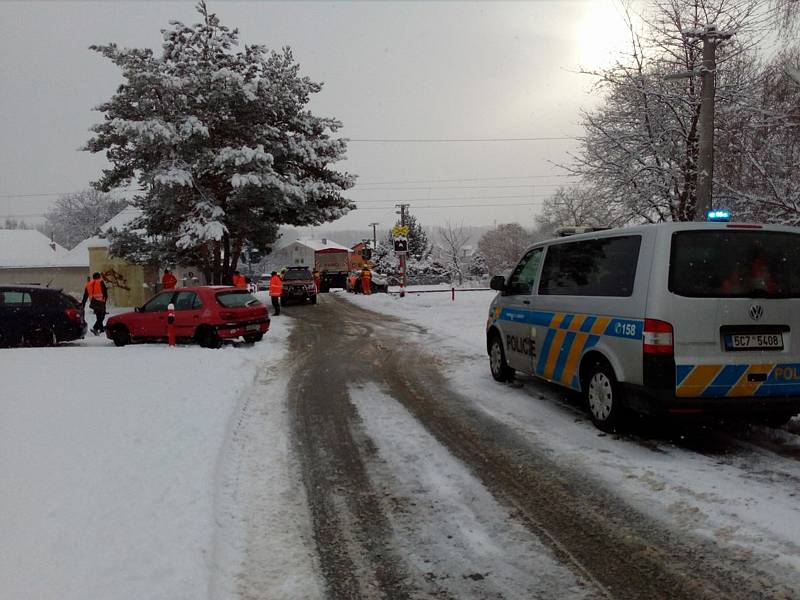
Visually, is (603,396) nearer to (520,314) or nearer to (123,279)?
(520,314)

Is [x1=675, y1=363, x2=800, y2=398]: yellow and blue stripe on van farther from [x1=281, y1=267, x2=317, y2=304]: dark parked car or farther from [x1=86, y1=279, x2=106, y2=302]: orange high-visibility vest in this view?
[x1=281, y1=267, x2=317, y2=304]: dark parked car

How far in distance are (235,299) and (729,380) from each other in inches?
426

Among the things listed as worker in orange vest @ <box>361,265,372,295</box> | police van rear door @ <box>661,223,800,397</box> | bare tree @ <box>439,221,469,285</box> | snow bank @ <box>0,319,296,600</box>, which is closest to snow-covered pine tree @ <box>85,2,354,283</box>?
worker in orange vest @ <box>361,265,372,295</box>

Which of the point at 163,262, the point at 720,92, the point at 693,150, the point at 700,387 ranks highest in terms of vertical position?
the point at 720,92

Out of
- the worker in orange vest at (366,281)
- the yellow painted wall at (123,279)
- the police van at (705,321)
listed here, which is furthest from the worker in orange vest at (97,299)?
the worker in orange vest at (366,281)

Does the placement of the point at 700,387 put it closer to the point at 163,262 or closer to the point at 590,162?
the point at 590,162

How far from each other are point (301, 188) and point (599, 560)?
20.5m

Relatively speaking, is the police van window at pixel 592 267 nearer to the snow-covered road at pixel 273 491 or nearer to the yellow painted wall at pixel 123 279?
the snow-covered road at pixel 273 491

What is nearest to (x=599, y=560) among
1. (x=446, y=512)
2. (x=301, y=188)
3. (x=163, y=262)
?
(x=446, y=512)

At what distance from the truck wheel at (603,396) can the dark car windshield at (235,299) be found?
9140mm

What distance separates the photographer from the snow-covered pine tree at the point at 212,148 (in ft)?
65.0

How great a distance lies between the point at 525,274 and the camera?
789 cm

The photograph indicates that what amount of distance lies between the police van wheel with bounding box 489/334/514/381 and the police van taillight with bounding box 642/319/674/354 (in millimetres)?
3446

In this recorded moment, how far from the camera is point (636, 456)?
5.09m
